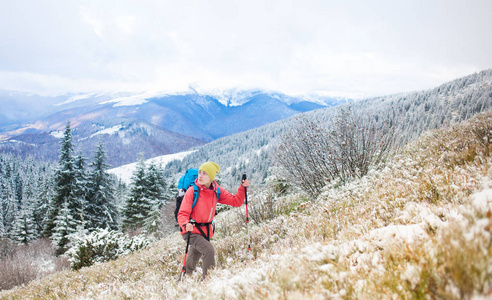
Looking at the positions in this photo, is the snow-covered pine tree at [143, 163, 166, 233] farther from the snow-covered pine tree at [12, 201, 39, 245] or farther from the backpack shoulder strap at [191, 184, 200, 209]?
the backpack shoulder strap at [191, 184, 200, 209]

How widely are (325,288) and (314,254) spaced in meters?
0.54

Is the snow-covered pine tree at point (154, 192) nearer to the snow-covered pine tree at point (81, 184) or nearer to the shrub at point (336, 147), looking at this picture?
the snow-covered pine tree at point (81, 184)

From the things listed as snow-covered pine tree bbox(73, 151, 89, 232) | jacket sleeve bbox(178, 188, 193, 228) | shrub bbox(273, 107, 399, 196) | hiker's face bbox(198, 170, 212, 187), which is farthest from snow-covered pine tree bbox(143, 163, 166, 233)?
hiker's face bbox(198, 170, 212, 187)

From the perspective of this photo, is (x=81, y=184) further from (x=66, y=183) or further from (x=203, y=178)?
(x=203, y=178)

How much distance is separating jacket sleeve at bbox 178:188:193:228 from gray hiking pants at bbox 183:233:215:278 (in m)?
0.35

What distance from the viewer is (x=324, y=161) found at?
825cm

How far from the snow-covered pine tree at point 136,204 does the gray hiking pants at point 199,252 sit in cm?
2533

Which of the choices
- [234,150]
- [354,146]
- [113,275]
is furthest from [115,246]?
[234,150]

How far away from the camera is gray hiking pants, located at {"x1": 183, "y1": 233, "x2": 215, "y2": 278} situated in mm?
4539

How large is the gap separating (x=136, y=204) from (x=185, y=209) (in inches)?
1056

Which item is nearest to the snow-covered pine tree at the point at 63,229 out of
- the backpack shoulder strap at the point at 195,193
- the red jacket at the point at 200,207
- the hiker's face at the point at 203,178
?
the red jacket at the point at 200,207

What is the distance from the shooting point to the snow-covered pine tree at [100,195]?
2784cm

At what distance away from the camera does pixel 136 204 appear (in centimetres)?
2795

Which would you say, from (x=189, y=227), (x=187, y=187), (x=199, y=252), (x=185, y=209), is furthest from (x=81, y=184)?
(x=189, y=227)
